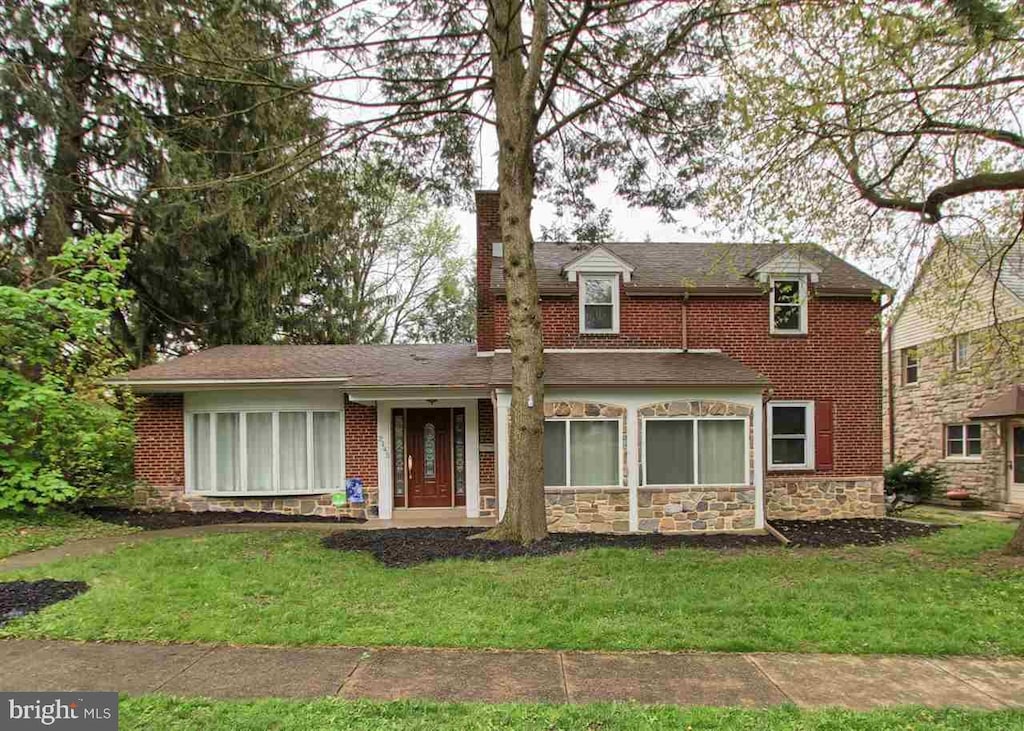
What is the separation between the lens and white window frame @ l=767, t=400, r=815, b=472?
1249 cm

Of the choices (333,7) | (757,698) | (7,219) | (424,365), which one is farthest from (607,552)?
(7,219)

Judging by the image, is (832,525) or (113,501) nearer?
(832,525)

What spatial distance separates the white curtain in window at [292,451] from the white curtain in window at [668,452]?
672cm

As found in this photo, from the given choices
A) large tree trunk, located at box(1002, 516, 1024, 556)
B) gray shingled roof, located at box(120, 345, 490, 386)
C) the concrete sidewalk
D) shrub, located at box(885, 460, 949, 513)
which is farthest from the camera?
shrub, located at box(885, 460, 949, 513)

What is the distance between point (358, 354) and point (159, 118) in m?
7.76

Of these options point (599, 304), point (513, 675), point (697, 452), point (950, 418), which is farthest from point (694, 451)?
point (950, 418)

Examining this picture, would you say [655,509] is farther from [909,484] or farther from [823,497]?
[909,484]

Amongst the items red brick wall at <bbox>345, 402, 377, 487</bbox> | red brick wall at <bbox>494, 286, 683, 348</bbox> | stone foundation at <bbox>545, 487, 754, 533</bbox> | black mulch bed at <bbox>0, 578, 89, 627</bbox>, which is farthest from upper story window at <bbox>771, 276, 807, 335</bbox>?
black mulch bed at <bbox>0, 578, 89, 627</bbox>

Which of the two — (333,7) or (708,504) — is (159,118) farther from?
(708,504)

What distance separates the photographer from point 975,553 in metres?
8.68

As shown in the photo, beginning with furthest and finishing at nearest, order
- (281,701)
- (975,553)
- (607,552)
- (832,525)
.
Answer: (832,525), (975,553), (607,552), (281,701)

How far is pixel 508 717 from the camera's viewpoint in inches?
141

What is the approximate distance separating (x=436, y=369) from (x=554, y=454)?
10.3 ft

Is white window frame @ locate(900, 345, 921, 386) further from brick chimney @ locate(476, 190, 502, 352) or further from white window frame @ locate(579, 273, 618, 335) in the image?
brick chimney @ locate(476, 190, 502, 352)
